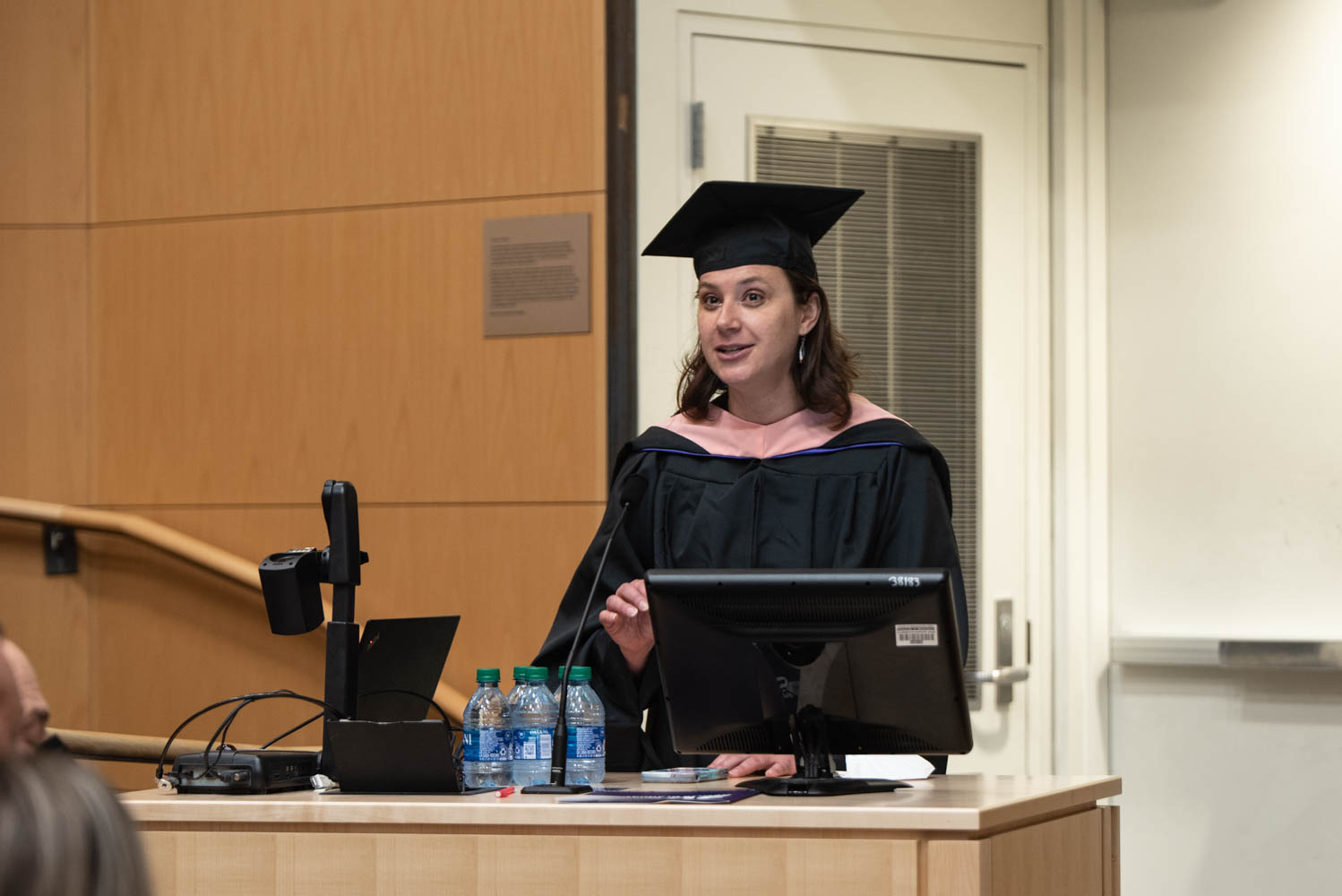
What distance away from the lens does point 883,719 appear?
1.89 m

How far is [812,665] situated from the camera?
1.88m

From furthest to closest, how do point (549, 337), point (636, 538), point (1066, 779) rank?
point (549, 337) < point (636, 538) < point (1066, 779)

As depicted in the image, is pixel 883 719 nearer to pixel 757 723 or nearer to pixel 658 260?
pixel 757 723

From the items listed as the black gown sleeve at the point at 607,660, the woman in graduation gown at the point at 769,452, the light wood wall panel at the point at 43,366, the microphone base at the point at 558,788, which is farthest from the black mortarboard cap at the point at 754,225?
the light wood wall panel at the point at 43,366

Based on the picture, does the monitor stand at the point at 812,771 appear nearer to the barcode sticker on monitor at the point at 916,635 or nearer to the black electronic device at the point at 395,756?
the barcode sticker on monitor at the point at 916,635

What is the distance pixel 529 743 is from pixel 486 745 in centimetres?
6

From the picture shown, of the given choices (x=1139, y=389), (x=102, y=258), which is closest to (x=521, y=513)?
(x=102, y=258)

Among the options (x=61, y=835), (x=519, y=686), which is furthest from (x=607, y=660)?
(x=61, y=835)

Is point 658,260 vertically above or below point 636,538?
above

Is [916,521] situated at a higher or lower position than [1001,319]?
lower

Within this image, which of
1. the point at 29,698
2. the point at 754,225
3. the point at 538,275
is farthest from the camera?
the point at 538,275

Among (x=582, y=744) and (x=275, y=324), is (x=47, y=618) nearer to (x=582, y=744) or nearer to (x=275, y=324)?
(x=275, y=324)

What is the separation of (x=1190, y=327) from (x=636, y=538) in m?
1.97

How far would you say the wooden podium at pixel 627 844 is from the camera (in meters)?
1.69
